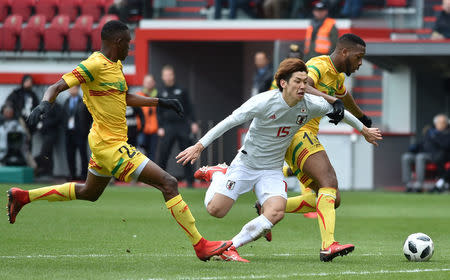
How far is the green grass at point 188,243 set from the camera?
7.59 m

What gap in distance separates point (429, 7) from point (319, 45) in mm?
4961

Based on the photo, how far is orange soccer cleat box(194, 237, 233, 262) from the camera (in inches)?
325

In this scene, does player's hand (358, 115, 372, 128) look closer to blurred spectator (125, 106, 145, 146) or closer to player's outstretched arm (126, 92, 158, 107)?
player's outstretched arm (126, 92, 158, 107)

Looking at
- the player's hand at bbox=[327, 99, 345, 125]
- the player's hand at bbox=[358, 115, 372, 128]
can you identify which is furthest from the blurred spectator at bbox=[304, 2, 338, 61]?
the player's hand at bbox=[327, 99, 345, 125]

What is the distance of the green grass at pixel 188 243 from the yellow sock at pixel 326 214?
9.4 inches

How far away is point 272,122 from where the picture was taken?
8555 millimetres

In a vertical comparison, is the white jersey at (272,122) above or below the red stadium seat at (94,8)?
below

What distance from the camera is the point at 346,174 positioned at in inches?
806

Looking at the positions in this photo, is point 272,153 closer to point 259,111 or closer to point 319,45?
point 259,111

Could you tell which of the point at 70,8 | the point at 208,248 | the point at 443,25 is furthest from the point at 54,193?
the point at 70,8

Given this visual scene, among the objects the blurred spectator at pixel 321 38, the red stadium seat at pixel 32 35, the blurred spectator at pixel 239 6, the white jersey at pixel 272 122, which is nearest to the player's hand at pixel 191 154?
the white jersey at pixel 272 122

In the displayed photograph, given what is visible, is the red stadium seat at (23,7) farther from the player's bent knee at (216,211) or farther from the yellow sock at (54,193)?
the player's bent knee at (216,211)

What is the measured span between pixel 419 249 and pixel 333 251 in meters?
0.78

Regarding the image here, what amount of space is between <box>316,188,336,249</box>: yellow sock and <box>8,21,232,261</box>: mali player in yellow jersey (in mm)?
871
